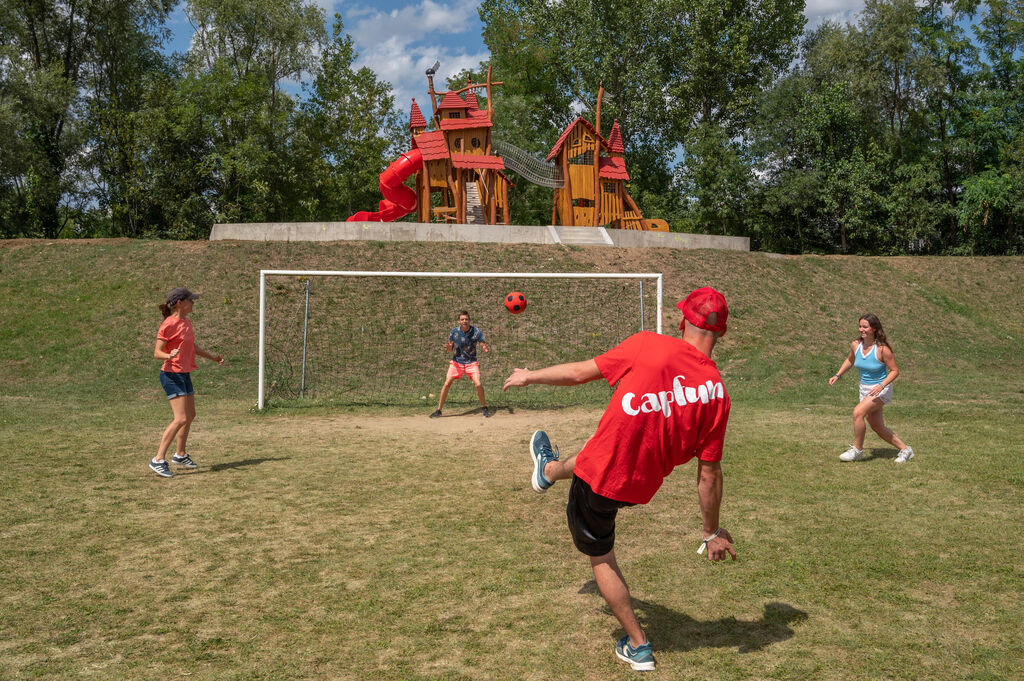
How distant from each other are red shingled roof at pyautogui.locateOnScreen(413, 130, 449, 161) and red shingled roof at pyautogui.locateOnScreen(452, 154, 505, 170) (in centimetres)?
41

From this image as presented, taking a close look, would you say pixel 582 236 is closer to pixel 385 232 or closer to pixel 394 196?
pixel 385 232

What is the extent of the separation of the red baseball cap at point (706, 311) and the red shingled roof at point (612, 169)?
2471 centimetres

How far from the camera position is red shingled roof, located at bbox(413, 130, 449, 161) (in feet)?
83.3

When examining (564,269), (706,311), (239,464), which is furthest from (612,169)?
(706,311)

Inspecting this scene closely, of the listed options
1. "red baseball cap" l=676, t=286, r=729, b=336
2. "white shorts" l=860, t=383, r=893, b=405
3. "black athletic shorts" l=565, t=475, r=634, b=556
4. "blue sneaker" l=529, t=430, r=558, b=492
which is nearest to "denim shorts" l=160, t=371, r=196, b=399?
"blue sneaker" l=529, t=430, r=558, b=492

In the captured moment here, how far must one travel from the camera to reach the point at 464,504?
717 cm

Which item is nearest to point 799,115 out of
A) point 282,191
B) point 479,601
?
point 282,191

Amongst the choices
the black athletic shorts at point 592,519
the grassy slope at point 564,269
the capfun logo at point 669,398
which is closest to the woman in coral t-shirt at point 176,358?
the black athletic shorts at point 592,519

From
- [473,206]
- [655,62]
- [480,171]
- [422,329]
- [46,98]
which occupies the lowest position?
[422,329]

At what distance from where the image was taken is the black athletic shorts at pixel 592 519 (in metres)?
3.90

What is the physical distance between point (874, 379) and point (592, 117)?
37.8m

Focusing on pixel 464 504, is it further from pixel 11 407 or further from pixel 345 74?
pixel 345 74

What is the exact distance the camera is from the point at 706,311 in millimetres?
3938

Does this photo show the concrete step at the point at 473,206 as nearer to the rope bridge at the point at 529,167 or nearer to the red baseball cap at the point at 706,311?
the rope bridge at the point at 529,167
